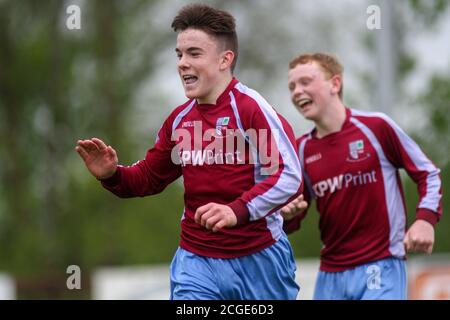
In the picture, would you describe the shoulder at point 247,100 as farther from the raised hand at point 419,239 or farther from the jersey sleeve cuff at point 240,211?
the raised hand at point 419,239

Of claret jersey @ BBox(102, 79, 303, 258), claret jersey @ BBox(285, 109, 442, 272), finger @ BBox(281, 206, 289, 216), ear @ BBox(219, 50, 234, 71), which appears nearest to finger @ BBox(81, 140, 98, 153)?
claret jersey @ BBox(102, 79, 303, 258)

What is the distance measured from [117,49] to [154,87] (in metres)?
1.43

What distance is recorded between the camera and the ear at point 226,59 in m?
5.45

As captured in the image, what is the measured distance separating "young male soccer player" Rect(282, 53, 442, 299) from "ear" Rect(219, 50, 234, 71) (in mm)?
1171

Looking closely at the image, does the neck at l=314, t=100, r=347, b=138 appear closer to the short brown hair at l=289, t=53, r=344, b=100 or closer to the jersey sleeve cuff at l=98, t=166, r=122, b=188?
the short brown hair at l=289, t=53, r=344, b=100

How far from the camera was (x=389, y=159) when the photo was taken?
6.48 metres

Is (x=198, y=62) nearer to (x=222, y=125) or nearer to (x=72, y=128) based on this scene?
(x=222, y=125)

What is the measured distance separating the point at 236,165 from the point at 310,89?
1.50m

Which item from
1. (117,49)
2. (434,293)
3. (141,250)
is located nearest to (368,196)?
(434,293)

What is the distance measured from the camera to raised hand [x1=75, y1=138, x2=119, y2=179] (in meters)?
5.53

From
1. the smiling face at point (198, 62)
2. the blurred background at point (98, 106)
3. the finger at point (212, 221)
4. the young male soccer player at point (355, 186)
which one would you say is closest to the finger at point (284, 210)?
the young male soccer player at point (355, 186)

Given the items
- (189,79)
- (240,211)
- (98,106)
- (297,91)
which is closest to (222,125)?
(189,79)

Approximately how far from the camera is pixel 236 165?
A: 209 inches
